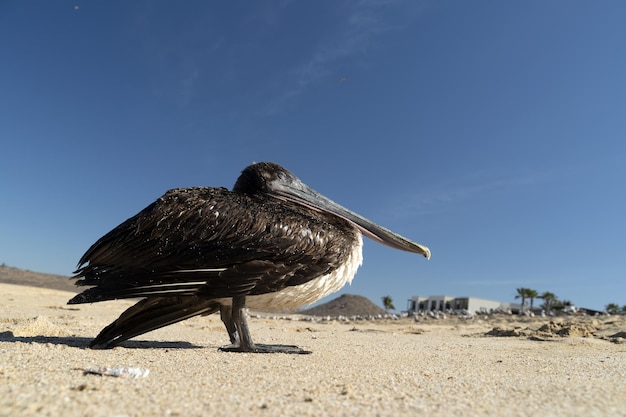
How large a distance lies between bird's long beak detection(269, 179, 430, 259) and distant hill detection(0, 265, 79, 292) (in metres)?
36.1

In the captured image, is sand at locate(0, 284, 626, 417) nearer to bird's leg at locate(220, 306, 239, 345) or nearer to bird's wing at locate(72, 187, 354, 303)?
bird's leg at locate(220, 306, 239, 345)

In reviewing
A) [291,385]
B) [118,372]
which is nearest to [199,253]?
[118,372]

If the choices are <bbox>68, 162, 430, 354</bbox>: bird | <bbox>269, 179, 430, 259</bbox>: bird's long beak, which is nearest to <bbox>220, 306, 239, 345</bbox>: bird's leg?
<bbox>68, 162, 430, 354</bbox>: bird

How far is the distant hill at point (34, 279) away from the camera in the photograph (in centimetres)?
3703

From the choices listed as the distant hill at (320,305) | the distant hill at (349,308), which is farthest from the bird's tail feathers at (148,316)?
the distant hill at (349,308)

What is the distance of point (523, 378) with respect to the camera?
3.68 m

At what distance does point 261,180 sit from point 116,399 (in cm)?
355

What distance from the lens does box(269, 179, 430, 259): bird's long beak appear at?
564 cm

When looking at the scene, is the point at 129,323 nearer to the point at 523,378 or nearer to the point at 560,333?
the point at 523,378

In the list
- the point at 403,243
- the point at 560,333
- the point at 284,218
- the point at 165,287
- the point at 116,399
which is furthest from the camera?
the point at 560,333

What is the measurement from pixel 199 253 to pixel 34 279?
42343 mm

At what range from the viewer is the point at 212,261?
14.8 feet

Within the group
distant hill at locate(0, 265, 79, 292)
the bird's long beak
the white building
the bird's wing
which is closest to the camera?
the bird's wing

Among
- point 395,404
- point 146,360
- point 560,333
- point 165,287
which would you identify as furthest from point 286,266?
point 560,333
